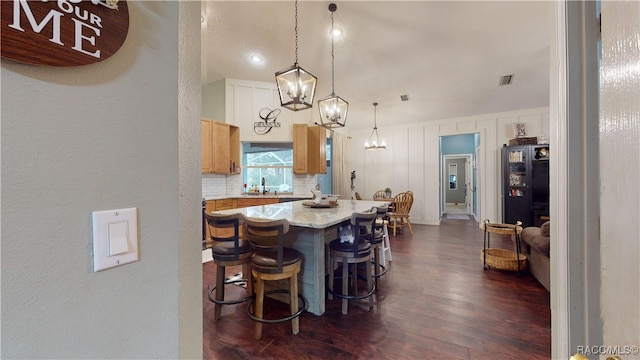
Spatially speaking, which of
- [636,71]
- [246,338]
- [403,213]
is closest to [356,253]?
[246,338]

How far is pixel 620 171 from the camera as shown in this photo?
442 millimetres

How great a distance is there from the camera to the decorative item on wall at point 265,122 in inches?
198

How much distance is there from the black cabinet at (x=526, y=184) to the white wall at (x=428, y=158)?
0.46 metres

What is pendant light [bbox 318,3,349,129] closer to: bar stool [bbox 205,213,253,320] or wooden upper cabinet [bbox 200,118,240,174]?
bar stool [bbox 205,213,253,320]

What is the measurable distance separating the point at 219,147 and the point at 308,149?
1.75 m

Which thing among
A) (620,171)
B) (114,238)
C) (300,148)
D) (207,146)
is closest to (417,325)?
(620,171)

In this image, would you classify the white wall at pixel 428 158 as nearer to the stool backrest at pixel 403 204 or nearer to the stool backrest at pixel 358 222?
the stool backrest at pixel 403 204

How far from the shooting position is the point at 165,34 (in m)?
0.59

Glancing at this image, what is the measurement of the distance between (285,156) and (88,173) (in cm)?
501

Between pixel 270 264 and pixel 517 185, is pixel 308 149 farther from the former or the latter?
pixel 517 185

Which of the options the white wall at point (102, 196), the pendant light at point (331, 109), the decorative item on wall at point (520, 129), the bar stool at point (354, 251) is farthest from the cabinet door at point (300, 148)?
the decorative item on wall at point (520, 129)

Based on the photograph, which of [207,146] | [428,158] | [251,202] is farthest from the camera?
[428,158]

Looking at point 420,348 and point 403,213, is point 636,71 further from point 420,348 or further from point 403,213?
point 403,213

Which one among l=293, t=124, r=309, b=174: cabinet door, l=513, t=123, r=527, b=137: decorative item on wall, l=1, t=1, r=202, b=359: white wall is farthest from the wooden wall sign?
l=513, t=123, r=527, b=137: decorative item on wall
